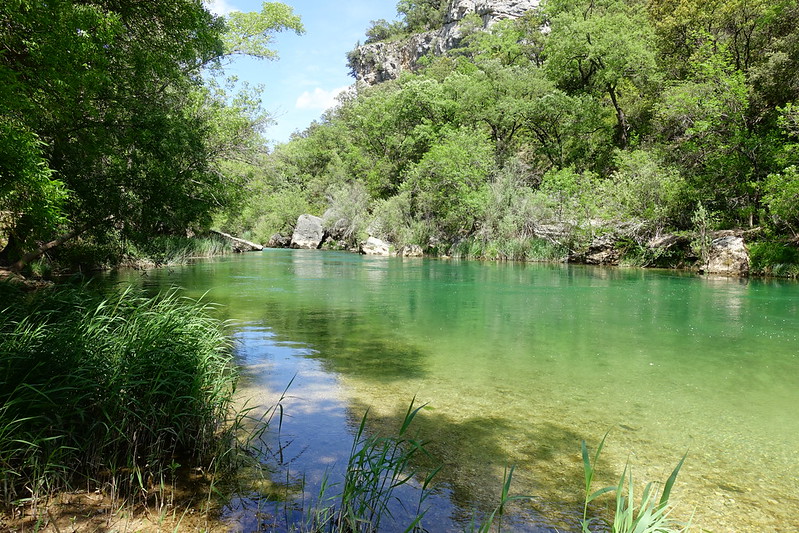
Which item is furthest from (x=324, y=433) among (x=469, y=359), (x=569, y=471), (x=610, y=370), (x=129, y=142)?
(x=129, y=142)

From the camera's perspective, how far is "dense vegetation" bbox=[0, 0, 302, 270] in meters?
7.18

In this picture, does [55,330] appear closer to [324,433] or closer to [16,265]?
[324,433]

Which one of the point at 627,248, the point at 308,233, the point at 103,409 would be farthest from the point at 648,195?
the point at 308,233

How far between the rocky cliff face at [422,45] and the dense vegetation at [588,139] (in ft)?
42.7

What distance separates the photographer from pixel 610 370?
23.6 ft

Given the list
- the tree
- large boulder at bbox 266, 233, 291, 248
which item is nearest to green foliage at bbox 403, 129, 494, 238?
the tree

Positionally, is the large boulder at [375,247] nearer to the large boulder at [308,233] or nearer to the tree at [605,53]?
the large boulder at [308,233]

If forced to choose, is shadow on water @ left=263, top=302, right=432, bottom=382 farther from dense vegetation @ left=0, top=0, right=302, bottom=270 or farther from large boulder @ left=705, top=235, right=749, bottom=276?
large boulder @ left=705, top=235, right=749, bottom=276

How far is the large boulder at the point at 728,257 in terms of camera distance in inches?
867

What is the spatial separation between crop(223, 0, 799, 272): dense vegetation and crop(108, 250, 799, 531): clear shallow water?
12683 mm

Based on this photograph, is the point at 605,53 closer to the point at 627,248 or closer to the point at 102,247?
the point at 627,248

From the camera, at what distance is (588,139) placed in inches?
1501

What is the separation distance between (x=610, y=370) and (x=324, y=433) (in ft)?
15.3

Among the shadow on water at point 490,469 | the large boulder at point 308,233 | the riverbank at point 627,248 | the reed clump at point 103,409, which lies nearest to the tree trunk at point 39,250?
the reed clump at point 103,409
